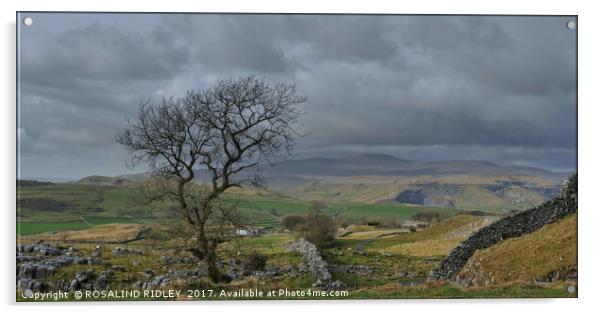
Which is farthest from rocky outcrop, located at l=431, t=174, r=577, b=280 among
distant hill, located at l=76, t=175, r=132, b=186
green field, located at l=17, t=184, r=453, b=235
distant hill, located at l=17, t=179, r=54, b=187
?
distant hill, located at l=17, t=179, r=54, b=187

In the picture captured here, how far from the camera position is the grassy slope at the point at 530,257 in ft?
35.4

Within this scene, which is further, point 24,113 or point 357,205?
point 357,205

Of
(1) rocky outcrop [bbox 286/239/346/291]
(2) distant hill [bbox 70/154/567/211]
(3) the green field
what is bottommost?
(1) rocky outcrop [bbox 286/239/346/291]

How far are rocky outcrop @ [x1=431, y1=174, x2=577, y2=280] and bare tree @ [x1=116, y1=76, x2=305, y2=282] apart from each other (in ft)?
11.5

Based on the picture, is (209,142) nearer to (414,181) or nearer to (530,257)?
(414,181)

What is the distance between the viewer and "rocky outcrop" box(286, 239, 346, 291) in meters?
10.9

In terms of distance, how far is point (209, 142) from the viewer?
35.2 ft

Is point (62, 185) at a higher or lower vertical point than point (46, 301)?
higher

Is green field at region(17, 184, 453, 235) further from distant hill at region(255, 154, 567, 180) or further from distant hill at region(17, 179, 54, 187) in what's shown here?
distant hill at region(255, 154, 567, 180)

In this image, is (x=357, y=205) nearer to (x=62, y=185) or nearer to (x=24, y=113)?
(x=62, y=185)

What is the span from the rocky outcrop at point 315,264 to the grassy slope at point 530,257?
2.27 meters
